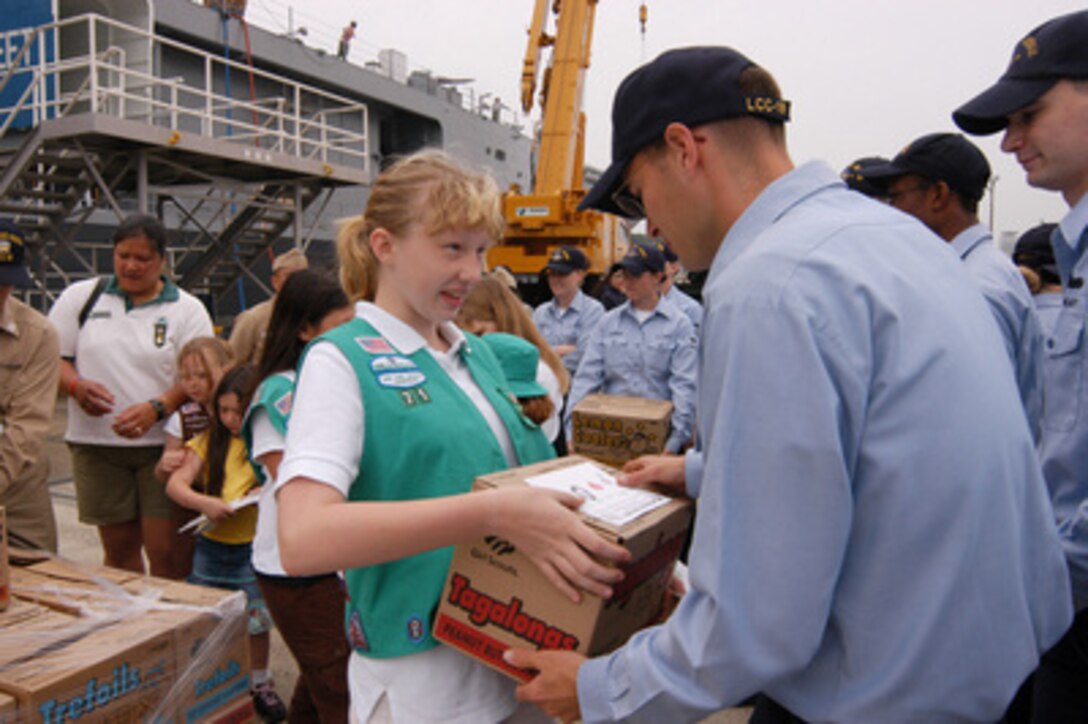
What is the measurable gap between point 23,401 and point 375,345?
2.23 metres

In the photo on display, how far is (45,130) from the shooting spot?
9.11 m

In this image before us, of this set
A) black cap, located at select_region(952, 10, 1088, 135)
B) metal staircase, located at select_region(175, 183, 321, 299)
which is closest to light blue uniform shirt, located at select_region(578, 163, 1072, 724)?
black cap, located at select_region(952, 10, 1088, 135)

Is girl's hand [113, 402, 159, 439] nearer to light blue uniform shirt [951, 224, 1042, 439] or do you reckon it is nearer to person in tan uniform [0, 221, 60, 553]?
person in tan uniform [0, 221, 60, 553]

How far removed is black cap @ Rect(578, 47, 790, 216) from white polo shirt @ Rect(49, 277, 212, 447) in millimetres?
3218

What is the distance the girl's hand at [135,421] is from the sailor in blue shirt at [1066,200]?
3.54 metres

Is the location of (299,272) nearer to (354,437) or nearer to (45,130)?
(354,437)

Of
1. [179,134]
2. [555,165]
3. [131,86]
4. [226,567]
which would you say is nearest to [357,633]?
[226,567]

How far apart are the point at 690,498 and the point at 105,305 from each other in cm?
339

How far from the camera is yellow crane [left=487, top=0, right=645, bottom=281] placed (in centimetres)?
1167

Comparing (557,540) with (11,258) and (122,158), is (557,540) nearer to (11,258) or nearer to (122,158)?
(11,258)

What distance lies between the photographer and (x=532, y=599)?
134 cm

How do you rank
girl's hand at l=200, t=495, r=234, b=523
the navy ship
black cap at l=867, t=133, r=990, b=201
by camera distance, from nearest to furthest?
black cap at l=867, t=133, r=990, b=201, girl's hand at l=200, t=495, r=234, b=523, the navy ship

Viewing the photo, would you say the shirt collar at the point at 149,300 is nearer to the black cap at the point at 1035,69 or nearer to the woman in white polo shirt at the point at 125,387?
the woman in white polo shirt at the point at 125,387

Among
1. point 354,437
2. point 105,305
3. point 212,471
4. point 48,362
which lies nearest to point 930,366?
point 354,437
